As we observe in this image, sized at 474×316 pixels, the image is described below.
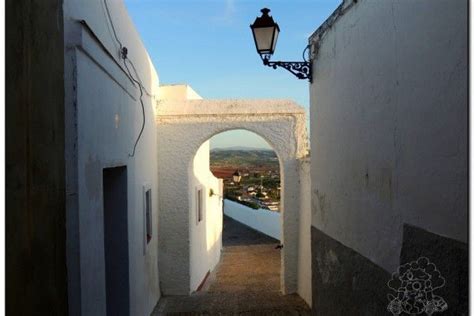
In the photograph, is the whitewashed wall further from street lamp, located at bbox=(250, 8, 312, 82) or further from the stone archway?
street lamp, located at bbox=(250, 8, 312, 82)

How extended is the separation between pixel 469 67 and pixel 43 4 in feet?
6.31

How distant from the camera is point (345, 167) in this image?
4.18 metres

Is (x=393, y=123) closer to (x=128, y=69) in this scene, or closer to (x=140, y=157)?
(x=128, y=69)

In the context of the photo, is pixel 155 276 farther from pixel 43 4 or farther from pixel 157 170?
pixel 43 4

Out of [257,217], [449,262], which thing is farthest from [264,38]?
[257,217]

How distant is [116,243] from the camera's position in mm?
4629

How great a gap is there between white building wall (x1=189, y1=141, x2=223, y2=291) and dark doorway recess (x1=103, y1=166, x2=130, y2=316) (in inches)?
128

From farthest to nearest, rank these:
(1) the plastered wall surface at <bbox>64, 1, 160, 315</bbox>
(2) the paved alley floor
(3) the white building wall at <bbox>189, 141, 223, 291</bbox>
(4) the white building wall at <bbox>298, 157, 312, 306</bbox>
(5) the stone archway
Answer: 1. (3) the white building wall at <bbox>189, 141, 223, 291</bbox>
2. (5) the stone archway
3. (4) the white building wall at <bbox>298, 157, 312, 306</bbox>
4. (2) the paved alley floor
5. (1) the plastered wall surface at <bbox>64, 1, 160, 315</bbox>

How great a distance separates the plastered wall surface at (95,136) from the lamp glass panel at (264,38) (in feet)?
4.25

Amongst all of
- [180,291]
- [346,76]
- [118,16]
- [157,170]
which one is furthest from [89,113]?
[180,291]

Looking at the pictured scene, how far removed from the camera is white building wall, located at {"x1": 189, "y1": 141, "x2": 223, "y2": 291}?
329 inches

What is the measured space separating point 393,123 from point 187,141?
192 inches

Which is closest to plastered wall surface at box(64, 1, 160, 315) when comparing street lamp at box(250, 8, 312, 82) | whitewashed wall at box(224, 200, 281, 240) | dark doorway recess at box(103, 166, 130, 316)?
dark doorway recess at box(103, 166, 130, 316)

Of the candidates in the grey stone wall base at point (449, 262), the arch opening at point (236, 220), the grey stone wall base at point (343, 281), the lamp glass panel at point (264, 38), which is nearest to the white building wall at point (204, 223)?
the arch opening at point (236, 220)
